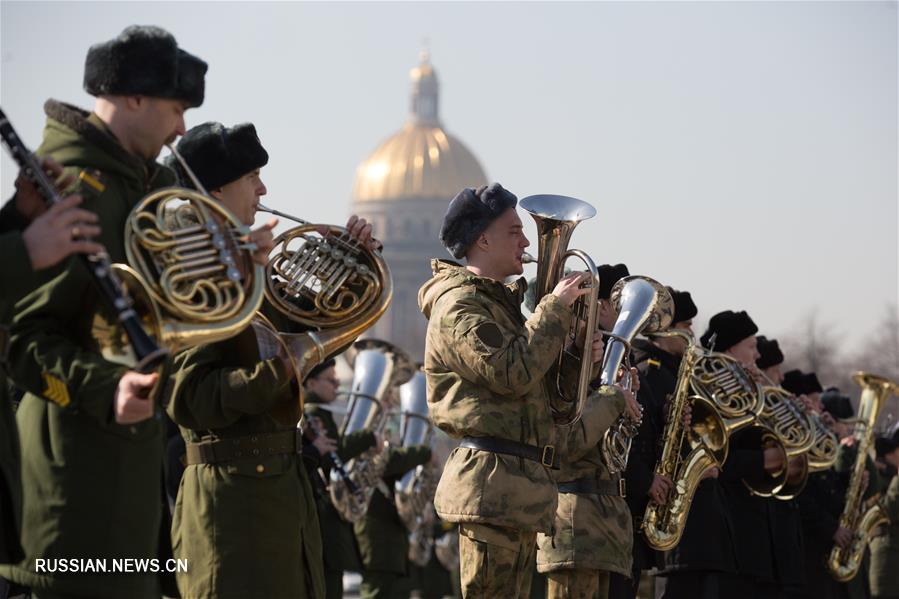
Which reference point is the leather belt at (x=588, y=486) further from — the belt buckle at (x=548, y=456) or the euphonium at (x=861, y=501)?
the euphonium at (x=861, y=501)

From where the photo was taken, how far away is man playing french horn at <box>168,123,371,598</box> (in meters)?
6.13

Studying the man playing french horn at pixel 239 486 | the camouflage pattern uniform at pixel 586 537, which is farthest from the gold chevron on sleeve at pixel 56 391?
the camouflage pattern uniform at pixel 586 537

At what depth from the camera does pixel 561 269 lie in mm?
7574

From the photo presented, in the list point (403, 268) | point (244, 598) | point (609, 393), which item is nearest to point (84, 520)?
point (244, 598)

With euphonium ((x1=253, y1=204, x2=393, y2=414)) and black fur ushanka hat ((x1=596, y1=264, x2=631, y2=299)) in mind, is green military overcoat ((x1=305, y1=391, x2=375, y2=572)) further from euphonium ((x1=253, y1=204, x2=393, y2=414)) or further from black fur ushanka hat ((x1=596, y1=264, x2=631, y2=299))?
euphonium ((x1=253, y1=204, x2=393, y2=414))

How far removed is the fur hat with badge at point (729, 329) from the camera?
11.2 meters

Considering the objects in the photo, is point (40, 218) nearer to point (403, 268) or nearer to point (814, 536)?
point (814, 536)

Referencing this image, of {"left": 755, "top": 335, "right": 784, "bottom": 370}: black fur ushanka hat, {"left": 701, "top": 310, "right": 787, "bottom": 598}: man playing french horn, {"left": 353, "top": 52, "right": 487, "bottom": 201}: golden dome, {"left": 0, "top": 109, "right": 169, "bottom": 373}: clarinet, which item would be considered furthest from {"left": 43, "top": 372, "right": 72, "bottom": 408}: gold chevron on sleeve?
{"left": 353, "top": 52, "right": 487, "bottom": 201}: golden dome

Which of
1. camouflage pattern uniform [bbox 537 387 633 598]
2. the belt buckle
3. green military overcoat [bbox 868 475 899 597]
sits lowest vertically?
green military overcoat [bbox 868 475 899 597]

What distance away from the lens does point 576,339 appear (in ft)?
24.7

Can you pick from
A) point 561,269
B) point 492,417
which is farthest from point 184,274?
point 561,269

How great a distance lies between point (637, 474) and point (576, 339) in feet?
6.61

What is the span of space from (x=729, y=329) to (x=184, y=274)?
6923 mm

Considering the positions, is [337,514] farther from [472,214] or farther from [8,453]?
[8,453]
